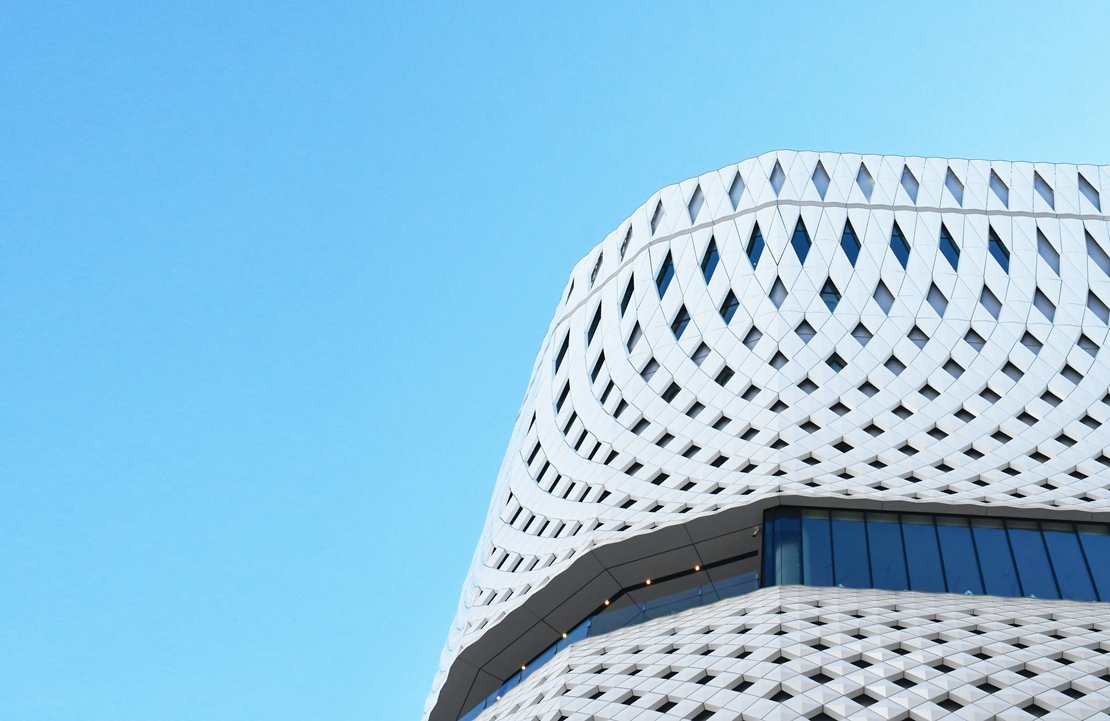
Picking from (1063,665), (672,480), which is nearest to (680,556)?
(672,480)

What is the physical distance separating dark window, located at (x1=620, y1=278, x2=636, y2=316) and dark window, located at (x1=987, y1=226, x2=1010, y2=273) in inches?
397

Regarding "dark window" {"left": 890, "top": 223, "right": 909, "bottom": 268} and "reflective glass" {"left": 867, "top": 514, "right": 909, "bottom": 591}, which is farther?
"dark window" {"left": 890, "top": 223, "right": 909, "bottom": 268}

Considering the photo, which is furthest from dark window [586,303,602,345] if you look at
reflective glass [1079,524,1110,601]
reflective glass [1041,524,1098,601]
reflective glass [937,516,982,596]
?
reflective glass [1079,524,1110,601]

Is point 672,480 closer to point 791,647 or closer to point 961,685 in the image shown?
point 791,647

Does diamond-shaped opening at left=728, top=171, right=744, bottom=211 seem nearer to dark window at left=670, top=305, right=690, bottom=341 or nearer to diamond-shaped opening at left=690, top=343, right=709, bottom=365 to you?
dark window at left=670, top=305, right=690, bottom=341

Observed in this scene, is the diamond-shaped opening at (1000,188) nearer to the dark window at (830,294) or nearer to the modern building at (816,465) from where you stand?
the modern building at (816,465)

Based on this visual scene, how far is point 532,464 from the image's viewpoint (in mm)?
34312

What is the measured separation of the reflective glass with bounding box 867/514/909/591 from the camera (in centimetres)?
2652

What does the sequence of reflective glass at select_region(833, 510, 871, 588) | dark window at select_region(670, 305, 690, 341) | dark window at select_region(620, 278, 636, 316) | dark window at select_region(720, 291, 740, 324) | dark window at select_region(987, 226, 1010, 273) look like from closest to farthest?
1. reflective glass at select_region(833, 510, 871, 588)
2. dark window at select_region(720, 291, 740, 324)
3. dark window at select_region(670, 305, 690, 341)
4. dark window at select_region(987, 226, 1010, 273)
5. dark window at select_region(620, 278, 636, 316)

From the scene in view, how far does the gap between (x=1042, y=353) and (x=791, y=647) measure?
13542 millimetres

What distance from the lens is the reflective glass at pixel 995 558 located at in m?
26.4

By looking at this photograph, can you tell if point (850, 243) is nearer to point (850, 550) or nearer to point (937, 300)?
point (937, 300)

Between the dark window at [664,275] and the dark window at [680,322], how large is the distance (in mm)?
1195

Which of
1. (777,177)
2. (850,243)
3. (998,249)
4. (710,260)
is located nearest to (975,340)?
(998,249)
